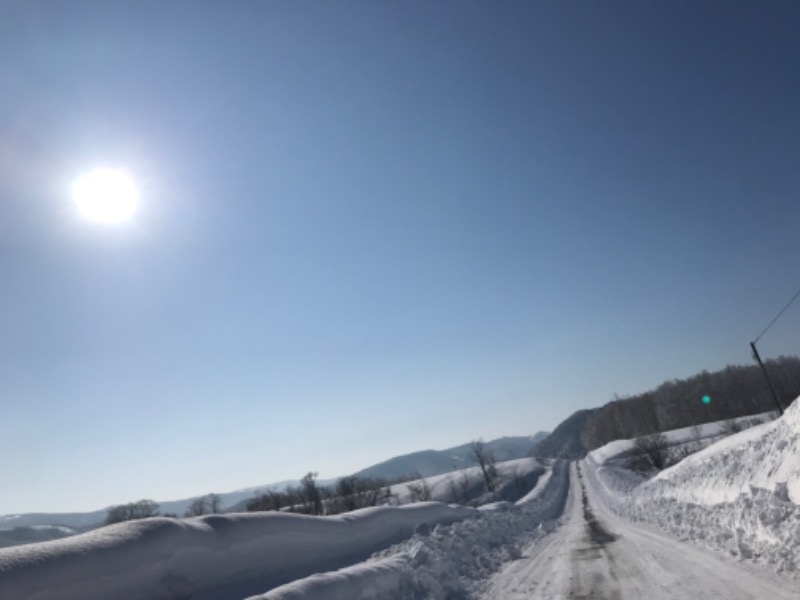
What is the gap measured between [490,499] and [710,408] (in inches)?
3910

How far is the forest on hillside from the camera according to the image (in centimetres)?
13188

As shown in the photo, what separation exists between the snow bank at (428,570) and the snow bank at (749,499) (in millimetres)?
6962

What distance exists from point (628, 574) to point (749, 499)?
3775 mm

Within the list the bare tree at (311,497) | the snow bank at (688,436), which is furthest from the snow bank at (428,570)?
the snow bank at (688,436)

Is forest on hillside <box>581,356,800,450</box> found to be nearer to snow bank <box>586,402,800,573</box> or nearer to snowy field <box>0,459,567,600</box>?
snow bank <box>586,402,800,573</box>

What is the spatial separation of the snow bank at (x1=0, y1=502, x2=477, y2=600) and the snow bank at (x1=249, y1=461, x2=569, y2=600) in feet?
7.01

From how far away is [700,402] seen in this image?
5856 inches

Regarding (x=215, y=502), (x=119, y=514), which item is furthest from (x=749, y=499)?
(x=119, y=514)

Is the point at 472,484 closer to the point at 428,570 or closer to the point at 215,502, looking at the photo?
the point at 215,502

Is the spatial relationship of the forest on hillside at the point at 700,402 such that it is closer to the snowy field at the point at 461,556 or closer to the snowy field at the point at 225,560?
the snowy field at the point at 461,556

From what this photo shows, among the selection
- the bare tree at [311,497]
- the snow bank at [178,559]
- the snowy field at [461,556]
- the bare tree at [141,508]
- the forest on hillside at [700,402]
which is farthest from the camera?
the forest on hillside at [700,402]

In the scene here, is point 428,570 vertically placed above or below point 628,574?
above

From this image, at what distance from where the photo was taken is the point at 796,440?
36.1ft

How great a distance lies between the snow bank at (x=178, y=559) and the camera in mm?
7941
